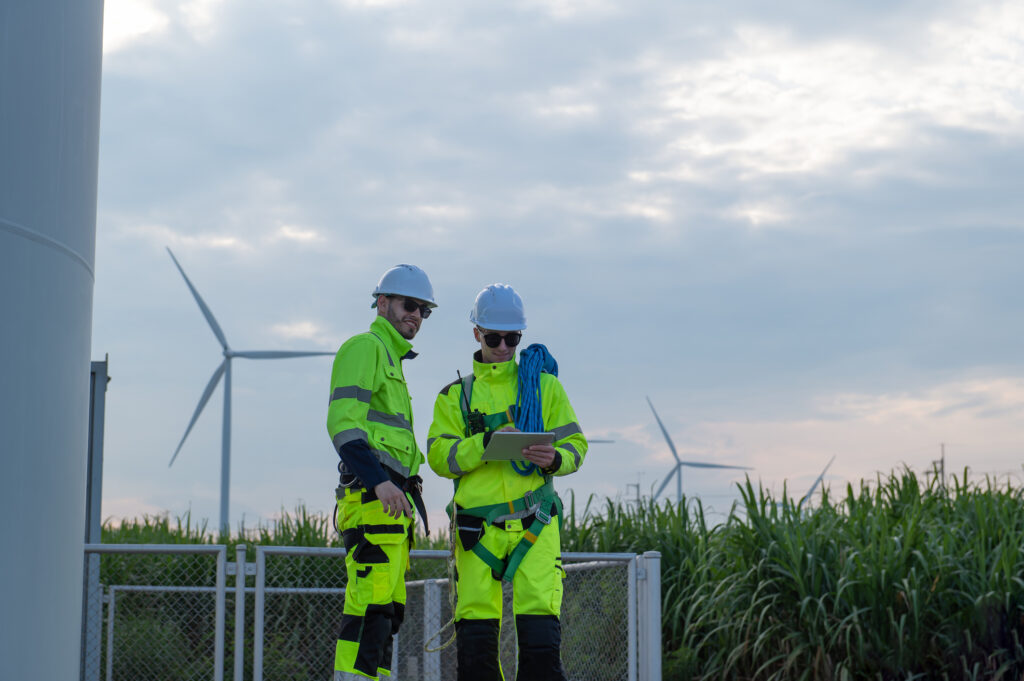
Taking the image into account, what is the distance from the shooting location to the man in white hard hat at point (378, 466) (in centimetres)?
502

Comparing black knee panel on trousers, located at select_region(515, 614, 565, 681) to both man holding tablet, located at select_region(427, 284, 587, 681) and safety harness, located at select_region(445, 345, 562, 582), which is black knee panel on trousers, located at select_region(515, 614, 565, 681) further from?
safety harness, located at select_region(445, 345, 562, 582)

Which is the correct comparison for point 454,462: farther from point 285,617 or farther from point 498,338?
point 285,617

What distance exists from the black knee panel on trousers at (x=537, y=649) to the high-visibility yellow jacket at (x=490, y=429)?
59 centimetres

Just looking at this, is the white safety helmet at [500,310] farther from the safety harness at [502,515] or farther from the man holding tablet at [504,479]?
the safety harness at [502,515]

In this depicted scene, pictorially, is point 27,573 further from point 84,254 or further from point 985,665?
point 985,665

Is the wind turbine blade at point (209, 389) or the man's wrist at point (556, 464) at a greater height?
the wind turbine blade at point (209, 389)

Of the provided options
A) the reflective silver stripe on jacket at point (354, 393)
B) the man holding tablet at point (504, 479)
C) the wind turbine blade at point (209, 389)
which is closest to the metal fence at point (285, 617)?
the man holding tablet at point (504, 479)

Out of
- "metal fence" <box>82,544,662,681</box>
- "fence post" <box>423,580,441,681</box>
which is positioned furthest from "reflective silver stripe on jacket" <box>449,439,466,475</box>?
"fence post" <box>423,580,441,681</box>

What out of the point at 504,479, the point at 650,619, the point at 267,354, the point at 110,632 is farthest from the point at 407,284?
the point at 267,354

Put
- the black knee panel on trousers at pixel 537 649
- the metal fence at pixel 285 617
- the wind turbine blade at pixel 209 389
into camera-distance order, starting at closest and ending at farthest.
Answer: the black knee panel on trousers at pixel 537 649 → the metal fence at pixel 285 617 → the wind turbine blade at pixel 209 389

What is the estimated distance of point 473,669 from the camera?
5.18m

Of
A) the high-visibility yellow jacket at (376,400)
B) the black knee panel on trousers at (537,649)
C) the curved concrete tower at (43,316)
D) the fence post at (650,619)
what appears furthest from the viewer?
the fence post at (650,619)

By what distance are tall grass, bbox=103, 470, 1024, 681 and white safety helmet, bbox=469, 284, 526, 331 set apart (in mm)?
5155

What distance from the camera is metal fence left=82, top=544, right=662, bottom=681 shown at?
8148 millimetres
